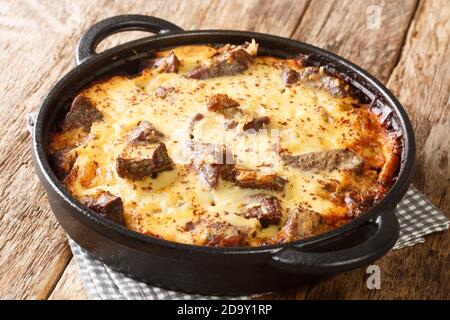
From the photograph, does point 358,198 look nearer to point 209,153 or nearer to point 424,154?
point 209,153

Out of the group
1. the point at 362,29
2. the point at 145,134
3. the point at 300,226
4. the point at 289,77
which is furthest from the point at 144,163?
the point at 362,29

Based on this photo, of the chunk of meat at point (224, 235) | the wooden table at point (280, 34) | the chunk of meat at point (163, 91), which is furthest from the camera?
the chunk of meat at point (163, 91)

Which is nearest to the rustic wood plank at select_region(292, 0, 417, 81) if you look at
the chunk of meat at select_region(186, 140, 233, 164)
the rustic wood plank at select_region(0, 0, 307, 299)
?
the rustic wood plank at select_region(0, 0, 307, 299)

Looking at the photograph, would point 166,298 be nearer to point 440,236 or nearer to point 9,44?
point 440,236

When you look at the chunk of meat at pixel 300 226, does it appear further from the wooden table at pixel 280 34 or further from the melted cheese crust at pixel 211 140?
the wooden table at pixel 280 34

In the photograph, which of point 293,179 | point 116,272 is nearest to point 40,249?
point 116,272

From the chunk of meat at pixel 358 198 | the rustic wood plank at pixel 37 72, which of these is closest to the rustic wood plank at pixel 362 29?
the rustic wood plank at pixel 37 72
